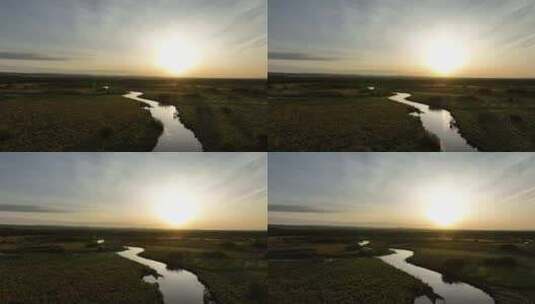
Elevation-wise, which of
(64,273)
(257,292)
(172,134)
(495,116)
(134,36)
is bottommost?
(257,292)

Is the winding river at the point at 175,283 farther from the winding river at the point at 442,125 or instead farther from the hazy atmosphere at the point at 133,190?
the winding river at the point at 442,125

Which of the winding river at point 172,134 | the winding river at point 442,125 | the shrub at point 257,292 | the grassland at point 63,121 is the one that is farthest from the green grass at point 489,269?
the grassland at point 63,121

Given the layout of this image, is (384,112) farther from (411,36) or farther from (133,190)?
(133,190)

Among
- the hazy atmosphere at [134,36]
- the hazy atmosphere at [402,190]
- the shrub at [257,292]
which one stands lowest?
the shrub at [257,292]

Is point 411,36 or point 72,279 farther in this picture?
point 411,36

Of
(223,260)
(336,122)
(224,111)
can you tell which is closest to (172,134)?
(224,111)

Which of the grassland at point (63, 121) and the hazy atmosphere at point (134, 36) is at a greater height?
the hazy atmosphere at point (134, 36)

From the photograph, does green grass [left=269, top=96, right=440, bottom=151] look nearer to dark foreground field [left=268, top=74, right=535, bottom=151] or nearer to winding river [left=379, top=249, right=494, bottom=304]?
dark foreground field [left=268, top=74, right=535, bottom=151]

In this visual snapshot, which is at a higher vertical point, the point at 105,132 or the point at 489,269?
the point at 105,132
